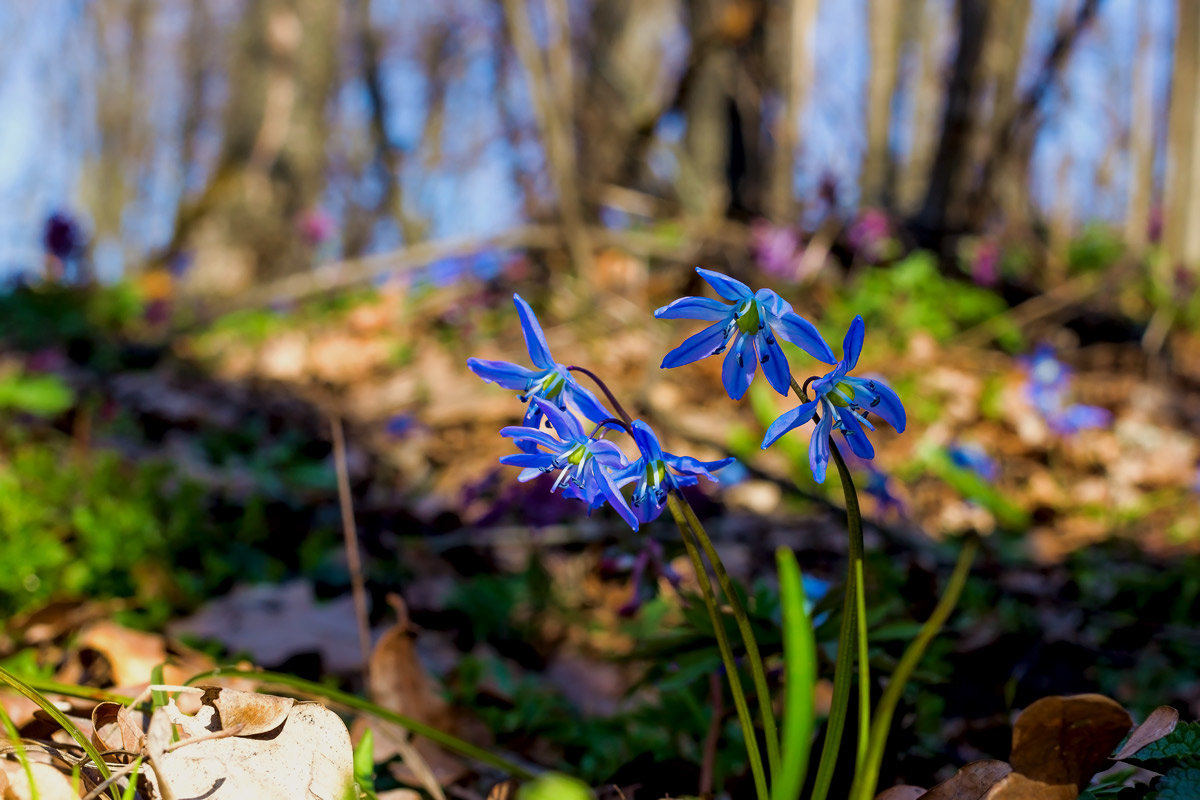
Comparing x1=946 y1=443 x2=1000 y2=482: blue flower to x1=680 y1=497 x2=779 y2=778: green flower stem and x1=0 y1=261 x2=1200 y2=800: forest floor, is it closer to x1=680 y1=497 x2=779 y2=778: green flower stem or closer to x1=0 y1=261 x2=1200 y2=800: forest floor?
x1=0 y1=261 x2=1200 y2=800: forest floor

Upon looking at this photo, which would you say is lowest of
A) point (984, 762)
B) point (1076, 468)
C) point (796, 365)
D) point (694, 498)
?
point (1076, 468)

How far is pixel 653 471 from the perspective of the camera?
0.83 meters

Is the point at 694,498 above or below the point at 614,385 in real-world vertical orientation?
above

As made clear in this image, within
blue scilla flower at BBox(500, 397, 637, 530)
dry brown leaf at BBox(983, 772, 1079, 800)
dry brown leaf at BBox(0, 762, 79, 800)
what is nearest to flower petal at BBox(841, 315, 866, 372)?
blue scilla flower at BBox(500, 397, 637, 530)

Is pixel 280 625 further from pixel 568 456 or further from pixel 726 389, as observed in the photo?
pixel 726 389

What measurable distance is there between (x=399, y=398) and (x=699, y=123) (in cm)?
338

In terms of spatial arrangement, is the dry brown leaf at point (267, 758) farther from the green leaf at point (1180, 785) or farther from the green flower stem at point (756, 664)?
the green leaf at point (1180, 785)

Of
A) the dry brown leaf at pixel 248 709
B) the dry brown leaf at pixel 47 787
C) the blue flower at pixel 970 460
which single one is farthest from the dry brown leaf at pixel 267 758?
the blue flower at pixel 970 460

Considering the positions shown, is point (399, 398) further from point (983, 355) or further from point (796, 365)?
point (983, 355)

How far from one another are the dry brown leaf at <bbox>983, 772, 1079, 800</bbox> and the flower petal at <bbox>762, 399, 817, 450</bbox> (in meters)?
0.40

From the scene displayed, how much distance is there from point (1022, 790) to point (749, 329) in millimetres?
521

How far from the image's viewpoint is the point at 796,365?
429 centimetres

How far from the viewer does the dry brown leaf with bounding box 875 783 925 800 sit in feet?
2.93

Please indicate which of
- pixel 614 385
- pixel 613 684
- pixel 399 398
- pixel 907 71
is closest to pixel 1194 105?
pixel 614 385
